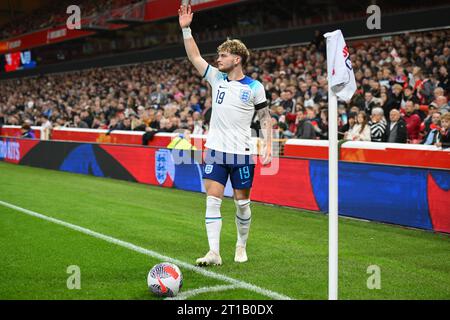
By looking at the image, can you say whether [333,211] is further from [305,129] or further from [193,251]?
[305,129]

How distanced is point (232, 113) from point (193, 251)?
1.92 m

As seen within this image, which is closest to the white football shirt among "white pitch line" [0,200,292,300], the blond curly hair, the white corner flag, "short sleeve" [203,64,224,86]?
"short sleeve" [203,64,224,86]

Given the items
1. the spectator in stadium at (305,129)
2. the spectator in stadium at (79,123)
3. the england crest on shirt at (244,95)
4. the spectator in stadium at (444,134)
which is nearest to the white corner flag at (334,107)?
the england crest on shirt at (244,95)

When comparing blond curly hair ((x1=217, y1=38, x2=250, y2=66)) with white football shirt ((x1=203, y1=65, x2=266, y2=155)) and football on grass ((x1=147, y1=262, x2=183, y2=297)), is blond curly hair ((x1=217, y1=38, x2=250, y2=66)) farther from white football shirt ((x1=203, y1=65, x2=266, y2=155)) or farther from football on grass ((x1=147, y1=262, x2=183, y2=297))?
football on grass ((x1=147, y1=262, x2=183, y2=297))

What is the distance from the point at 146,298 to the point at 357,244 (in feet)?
12.2

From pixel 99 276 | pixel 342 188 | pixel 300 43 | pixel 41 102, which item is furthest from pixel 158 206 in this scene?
pixel 41 102

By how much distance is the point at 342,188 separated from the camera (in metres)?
10.7

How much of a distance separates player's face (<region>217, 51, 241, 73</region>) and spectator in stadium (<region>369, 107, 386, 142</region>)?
6.51m

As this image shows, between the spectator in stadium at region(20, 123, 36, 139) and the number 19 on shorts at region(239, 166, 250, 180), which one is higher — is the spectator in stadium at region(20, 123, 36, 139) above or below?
above

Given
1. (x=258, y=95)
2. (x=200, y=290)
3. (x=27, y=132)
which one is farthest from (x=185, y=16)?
(x=27, y=132)

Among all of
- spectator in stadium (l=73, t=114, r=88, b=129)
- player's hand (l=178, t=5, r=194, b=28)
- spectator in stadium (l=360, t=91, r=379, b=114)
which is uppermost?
player's hand (l=178, t=5, r=194, b=28)

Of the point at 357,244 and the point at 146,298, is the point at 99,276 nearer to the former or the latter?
the point at 146,298

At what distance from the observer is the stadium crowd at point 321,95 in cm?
1266

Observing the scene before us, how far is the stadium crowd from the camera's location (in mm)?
12656
